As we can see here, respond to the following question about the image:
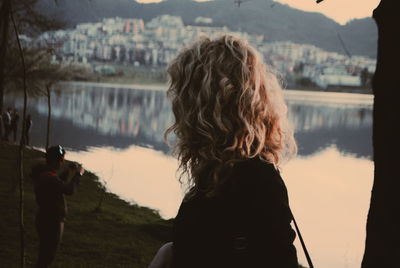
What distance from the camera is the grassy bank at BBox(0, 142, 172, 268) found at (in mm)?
7738

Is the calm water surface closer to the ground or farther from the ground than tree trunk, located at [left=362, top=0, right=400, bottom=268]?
closer to the ground

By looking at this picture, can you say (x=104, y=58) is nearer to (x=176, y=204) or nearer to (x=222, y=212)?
(x=176, y=204)

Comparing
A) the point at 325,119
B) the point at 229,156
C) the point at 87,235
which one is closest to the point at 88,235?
the point at 87,235

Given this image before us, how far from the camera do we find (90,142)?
38.1 meters

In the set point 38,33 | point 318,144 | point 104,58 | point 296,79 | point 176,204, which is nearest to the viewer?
point 176,204

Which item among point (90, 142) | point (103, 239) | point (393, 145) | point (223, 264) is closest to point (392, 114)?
point (393, 145)

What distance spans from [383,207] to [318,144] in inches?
1958

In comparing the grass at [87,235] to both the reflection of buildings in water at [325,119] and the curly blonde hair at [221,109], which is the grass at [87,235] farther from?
the reflection of buildings in water at [325,119]

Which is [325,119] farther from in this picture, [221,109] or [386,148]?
[221,109]

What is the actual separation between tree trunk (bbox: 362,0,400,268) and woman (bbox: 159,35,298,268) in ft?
1.07

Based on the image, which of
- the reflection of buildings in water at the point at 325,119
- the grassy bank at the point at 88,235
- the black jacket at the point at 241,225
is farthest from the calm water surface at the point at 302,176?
the reflection of buildings in water at the point at 325,119

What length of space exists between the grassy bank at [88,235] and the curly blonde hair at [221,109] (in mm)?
3888

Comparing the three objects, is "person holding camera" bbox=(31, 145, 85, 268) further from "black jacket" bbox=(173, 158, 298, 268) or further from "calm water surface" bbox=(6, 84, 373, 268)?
"black jacket" bbox=(173, 158, 298, 268)

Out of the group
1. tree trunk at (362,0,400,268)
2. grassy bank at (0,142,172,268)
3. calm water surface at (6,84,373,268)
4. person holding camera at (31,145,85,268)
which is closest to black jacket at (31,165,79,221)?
person holding camera at (31,145,85,268)
